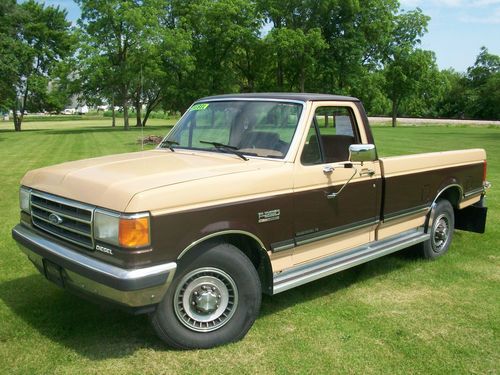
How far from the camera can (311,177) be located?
441 centimetres

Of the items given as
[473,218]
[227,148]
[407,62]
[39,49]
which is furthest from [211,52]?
[227,148]

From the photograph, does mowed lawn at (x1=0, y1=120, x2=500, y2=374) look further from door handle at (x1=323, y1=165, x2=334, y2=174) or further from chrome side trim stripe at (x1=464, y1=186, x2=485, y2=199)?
door handle at (x1=323, y1=165, x2=334, y2=174)

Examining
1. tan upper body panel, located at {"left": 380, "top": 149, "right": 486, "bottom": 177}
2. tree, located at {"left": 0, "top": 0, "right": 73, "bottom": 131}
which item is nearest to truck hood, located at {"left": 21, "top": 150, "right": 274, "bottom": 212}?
tan upper body panel, located at {"left": 380, "top": 149, "right": 486, "bottom": 177}

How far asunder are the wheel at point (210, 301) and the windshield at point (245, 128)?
1.11 m

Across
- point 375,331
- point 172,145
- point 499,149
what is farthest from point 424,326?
point 499,149

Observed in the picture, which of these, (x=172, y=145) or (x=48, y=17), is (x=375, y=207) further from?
(x=48, y=17)

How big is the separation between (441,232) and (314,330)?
290 centimetres

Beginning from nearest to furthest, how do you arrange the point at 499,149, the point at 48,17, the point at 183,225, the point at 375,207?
the point at 183,225 < the point at 375,207 < the point at 499,149 < the point at 48,17

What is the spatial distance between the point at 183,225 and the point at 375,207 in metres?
2.40

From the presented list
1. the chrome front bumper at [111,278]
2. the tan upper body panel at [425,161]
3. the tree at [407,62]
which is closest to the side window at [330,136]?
the tan upper body panel at [425,161]

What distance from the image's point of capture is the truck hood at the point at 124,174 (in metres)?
3.46

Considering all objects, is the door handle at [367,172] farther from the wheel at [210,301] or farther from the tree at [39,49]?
the tree at [39,49]

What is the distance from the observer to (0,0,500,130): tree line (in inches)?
1633

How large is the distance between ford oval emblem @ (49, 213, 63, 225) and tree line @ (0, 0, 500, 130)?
37400 mm
